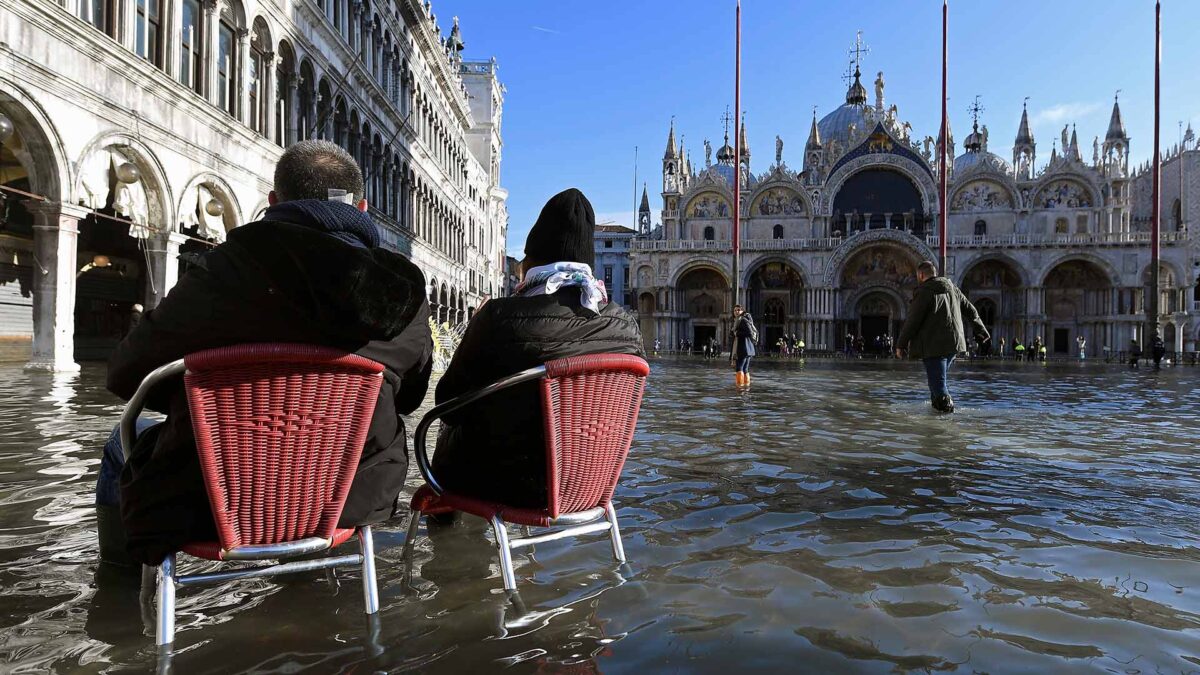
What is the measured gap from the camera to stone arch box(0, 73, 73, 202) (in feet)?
35.4

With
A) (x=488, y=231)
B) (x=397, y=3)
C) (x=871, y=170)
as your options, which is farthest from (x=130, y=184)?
(x=871, y=170)

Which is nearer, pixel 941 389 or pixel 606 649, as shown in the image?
pixel 606 649

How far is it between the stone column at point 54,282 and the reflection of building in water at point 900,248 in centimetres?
4075

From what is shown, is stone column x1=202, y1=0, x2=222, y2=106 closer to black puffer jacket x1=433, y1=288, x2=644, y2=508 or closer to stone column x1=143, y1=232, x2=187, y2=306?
stone column x1=143, y1=232, x2=187, y2=306

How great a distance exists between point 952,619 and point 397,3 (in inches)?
1191

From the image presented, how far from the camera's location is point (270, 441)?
2092mm

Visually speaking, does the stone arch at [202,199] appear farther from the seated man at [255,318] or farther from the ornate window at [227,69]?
the seated man at [255,318]

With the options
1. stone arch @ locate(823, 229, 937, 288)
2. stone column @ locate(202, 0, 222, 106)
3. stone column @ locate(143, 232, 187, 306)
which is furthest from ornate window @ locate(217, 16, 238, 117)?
stone arch @ locate(823, 229, 937, 288)

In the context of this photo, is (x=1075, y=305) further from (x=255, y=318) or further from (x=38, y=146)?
(x=255, y=318)

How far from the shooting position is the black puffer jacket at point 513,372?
Result: 2629 millimetres

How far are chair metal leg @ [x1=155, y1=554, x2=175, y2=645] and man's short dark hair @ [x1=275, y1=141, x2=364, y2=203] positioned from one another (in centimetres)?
118

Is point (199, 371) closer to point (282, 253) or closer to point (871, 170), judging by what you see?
point (282, 253)

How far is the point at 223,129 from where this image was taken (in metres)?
16.1

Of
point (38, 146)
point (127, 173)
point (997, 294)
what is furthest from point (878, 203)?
point (38, 146)
